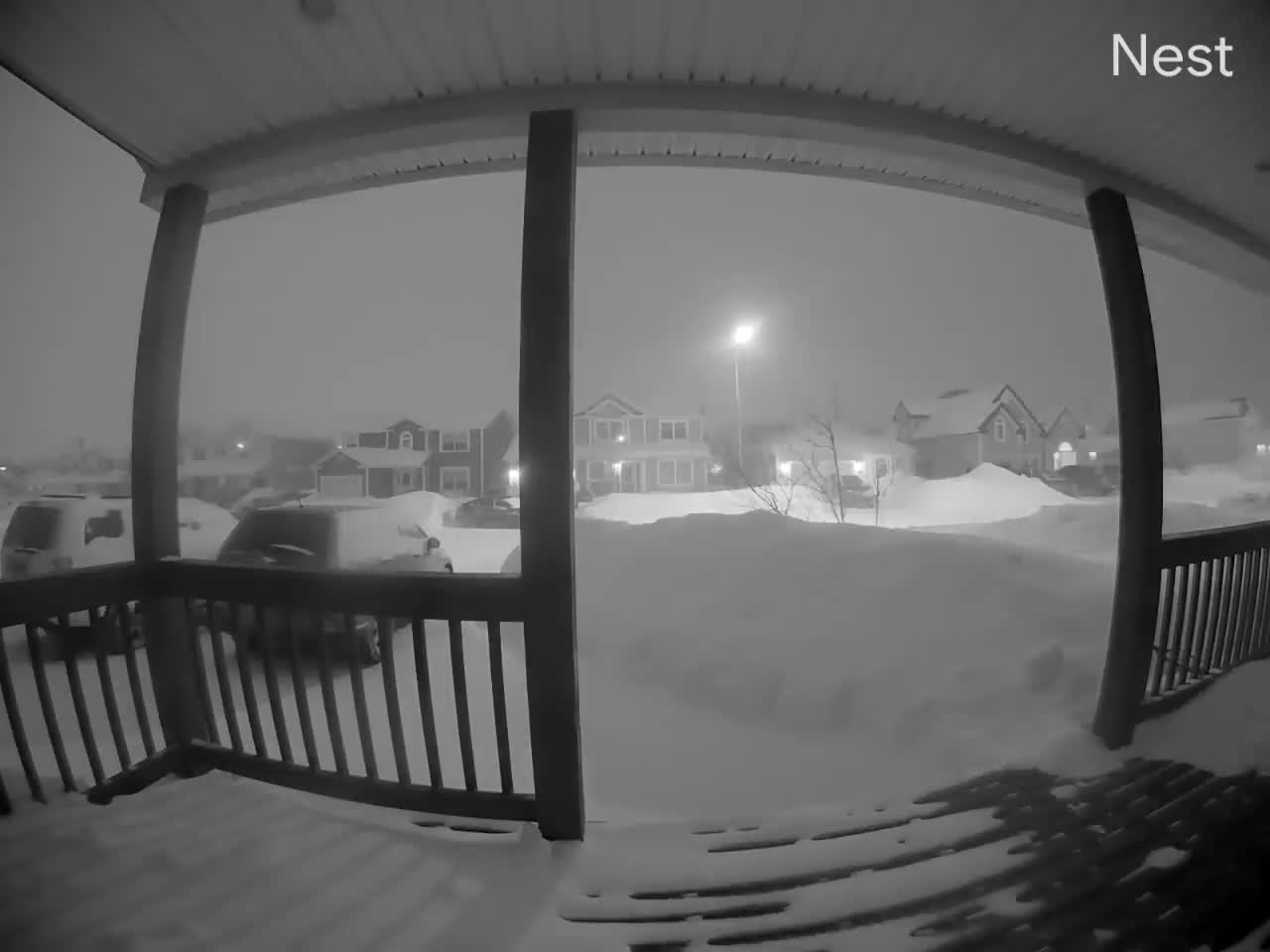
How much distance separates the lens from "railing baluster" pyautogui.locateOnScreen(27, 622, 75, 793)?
1.63 m

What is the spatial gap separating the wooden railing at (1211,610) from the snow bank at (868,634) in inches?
11.4

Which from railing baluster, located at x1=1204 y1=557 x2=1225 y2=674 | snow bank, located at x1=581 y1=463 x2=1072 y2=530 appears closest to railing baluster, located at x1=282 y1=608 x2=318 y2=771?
railing baluster, located at x1=1204 y1=557 x2=1225 y2=674

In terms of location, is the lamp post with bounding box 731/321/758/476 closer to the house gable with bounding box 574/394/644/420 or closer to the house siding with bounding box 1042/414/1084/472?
the house gable with bounding box 574/394/644/420

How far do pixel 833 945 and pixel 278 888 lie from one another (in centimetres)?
165

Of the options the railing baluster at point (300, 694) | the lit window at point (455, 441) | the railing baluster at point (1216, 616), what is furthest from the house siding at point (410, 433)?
the railing baluster at point (1216, 616)

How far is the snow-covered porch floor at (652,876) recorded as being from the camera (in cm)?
122

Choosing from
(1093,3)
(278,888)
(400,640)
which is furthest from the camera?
(400,640)

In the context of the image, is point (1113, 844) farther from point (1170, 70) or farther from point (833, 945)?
point (1170, 70)

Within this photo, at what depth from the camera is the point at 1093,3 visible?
1419mm

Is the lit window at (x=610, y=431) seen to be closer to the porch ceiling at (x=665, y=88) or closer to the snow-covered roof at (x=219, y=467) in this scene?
the snow-covered roof at (x=219, y=467)

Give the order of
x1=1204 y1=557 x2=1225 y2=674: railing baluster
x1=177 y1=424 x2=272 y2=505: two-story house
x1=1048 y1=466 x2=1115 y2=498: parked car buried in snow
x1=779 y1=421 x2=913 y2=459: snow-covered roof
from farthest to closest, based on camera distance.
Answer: x1=1048 y1=466 x2=1115 y2=498: parked car buried in snow
x1=779 y1=421 x2=913 y2=459: snow-covered roof
x1=1204 y1=557 x2=1225 y2=674: railing baluster
x1=177 y1=424 x2=272 y2=505: two-story house

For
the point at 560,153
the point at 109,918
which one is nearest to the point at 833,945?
the point at 109,918

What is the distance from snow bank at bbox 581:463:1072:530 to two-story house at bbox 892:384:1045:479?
1130mm

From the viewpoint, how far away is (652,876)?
1.43 metres
